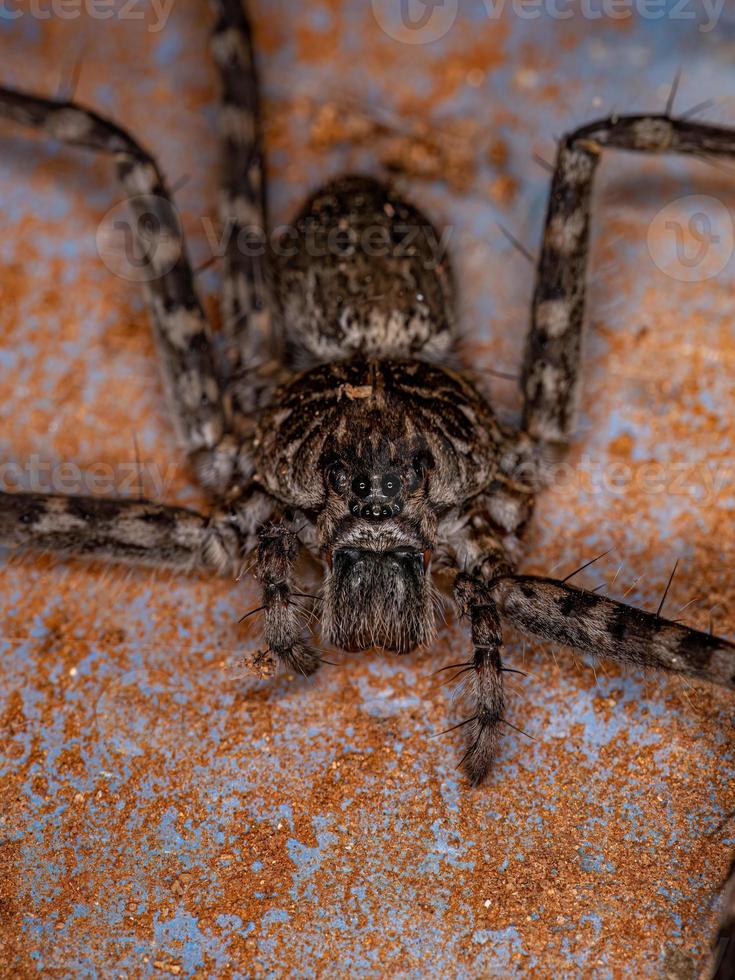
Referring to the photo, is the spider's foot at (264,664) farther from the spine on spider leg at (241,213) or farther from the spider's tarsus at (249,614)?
the spine on spider leg at (241,213)

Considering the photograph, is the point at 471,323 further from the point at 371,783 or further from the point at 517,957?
the point at 517,957

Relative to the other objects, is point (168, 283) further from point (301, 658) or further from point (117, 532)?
point (301, 658)

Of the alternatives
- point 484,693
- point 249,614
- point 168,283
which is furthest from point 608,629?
point 168,283

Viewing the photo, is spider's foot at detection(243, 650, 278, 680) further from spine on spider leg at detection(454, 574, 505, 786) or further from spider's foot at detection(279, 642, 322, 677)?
spine on spider leg at detection(454, 574, 505, 786)

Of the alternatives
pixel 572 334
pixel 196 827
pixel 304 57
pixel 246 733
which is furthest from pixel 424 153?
pixel 196 827

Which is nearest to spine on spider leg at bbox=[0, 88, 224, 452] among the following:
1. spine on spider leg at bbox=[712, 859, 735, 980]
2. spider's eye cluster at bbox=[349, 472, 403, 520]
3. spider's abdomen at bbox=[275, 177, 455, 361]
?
spider's abdomen at bbox=[275, 177, 455, 361]

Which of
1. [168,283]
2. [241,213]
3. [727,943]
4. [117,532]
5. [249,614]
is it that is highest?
[241,213]

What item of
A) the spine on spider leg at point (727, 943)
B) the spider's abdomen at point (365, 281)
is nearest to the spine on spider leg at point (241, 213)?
the spider's abdomen at point (365, 281)
